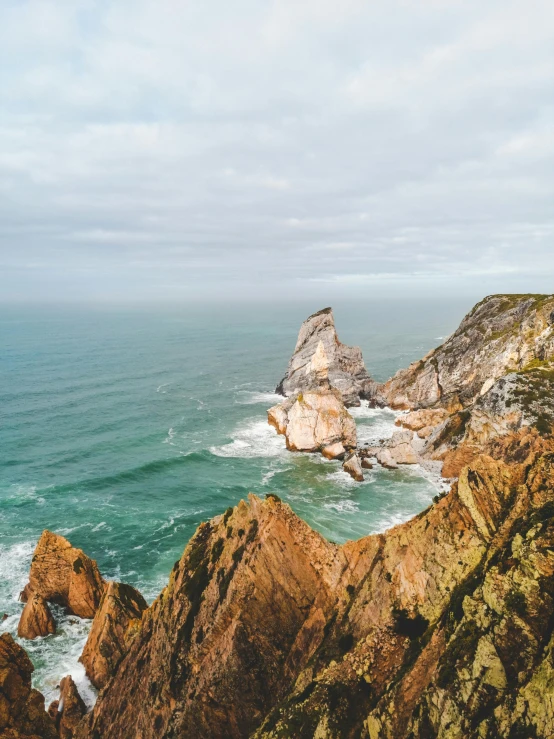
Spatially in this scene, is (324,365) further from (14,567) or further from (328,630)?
(328,630)

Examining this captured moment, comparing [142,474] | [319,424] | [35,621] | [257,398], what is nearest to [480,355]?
[319,424]

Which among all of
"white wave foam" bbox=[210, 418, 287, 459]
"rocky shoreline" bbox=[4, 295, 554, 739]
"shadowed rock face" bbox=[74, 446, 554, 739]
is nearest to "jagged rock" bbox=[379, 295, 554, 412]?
"white wave foam" bbox=[210, 418, 287, 459]

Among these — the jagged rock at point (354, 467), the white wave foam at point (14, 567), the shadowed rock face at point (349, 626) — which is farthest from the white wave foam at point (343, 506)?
the white wave foam at point (14, 567)

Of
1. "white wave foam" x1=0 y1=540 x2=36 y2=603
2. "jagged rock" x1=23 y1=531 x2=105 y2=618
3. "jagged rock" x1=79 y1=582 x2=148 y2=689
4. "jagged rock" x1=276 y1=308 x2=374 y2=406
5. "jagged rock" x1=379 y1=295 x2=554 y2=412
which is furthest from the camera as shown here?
"jagged rock" x1=276 y1=308 x2=374 y2=406

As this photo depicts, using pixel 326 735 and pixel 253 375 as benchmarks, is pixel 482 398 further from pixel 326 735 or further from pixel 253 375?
pixel 253 375

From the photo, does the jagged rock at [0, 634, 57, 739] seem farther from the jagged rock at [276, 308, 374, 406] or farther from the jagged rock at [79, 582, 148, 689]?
the jagged rock at [276, 308, 374, 406]

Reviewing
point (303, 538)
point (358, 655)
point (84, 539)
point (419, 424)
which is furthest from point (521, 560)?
point (419, 424)
